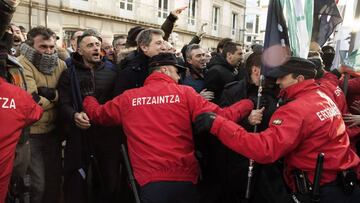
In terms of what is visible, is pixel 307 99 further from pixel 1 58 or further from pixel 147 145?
pixel 1 58

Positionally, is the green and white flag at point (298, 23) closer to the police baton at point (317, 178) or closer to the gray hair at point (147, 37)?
the police baton at point (317, 178)

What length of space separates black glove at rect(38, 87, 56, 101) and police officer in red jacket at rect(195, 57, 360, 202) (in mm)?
1810

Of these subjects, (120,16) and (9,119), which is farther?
(120,16)

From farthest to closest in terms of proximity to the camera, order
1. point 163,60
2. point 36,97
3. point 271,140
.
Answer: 1. point 36,97
2. point 163,60
3. point 271,140

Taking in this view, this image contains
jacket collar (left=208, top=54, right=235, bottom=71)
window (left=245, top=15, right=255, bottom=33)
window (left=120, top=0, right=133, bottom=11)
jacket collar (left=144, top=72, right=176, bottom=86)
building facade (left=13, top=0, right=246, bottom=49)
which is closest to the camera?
jacket collar (left=144, top=72, right=176, bottom=86)

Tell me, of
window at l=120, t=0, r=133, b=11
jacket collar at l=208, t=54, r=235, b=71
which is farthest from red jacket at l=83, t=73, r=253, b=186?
window at l=120, t=0, r=133, b=11

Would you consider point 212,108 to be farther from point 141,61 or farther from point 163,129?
point 141,61

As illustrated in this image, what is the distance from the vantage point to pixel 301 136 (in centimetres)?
262

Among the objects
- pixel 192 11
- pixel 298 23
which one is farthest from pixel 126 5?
pixel 298 23

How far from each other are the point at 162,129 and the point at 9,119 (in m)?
1.11

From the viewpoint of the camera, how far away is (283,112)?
104 inches

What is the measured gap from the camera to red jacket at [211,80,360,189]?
101 inches

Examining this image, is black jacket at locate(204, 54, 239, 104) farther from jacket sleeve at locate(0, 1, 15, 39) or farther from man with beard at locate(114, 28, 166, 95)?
jacket sleeve at locate(0, 1, 15, 39)

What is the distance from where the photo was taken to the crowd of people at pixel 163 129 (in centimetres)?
270
